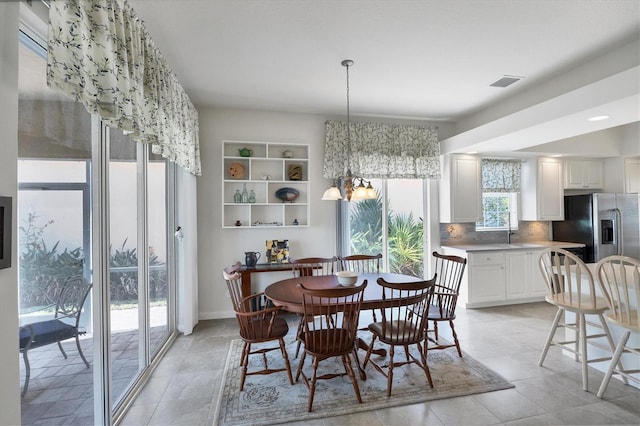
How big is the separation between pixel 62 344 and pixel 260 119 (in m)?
3.40

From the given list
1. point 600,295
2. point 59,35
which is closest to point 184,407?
point 59,35

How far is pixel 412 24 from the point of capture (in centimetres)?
230

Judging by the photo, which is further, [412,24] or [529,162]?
Answer: [529,162]

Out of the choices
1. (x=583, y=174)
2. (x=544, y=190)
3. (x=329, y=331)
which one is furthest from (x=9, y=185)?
(x=583, y=174)

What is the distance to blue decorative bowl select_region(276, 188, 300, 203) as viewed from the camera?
13.7ft

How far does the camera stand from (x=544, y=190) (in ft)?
16.1

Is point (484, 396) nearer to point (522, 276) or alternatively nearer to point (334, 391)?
point (334, 391)

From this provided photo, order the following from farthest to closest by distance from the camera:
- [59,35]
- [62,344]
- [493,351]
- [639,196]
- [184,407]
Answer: [639,196] → [493,351] → [184,407] → [62,344] → [59,35]

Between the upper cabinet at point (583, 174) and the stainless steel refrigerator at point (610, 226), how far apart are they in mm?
501

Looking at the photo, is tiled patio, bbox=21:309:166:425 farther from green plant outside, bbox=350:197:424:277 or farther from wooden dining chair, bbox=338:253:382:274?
green plant outside, bbox=350:197:424:277

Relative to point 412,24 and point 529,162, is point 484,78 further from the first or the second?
point 529,162

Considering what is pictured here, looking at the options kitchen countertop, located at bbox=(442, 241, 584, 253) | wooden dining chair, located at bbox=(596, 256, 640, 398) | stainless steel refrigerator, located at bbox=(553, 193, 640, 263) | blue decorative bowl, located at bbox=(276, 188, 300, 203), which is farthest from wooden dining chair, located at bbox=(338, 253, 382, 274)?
stainless steel refrigerator, located at bbox=(553, 193, 640, 263)

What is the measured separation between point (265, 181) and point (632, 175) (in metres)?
6.31

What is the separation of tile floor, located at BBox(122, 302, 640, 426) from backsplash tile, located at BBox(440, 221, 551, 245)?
1833 millimetres
